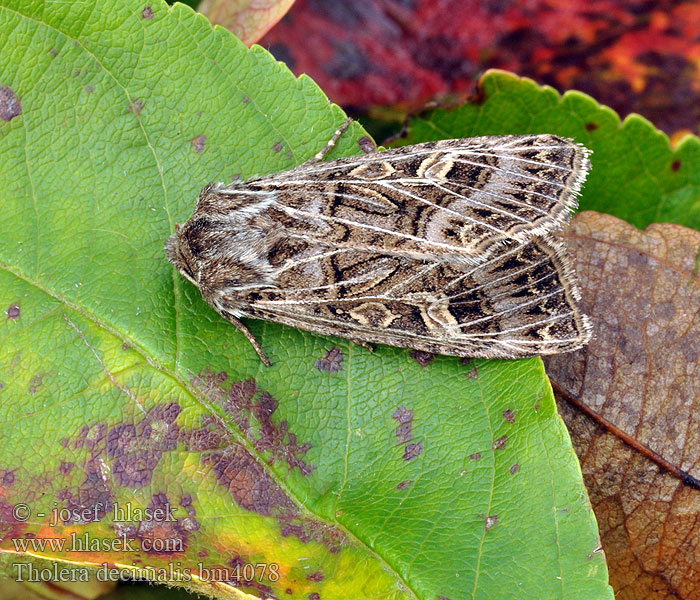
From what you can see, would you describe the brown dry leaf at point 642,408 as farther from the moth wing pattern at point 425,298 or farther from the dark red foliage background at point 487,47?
the dark red foliage background at point 487,47

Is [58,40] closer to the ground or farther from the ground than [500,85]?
farther from the ground

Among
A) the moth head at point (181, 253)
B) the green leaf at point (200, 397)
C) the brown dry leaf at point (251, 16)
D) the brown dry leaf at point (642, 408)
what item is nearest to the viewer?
A: the green leaf at point (200, 397)

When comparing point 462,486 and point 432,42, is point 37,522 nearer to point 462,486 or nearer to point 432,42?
point 462,486

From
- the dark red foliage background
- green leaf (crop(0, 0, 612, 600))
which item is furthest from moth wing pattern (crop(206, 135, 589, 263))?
the dark red foliage background

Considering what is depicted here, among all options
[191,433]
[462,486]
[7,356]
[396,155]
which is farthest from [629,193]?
[7,356]

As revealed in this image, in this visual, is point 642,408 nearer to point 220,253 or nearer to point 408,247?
point 408,247

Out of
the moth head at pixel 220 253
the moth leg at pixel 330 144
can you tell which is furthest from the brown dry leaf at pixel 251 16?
the moth head at pixel 220 253
